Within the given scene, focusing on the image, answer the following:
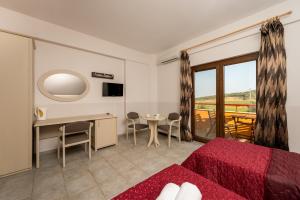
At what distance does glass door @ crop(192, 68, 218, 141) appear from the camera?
10.3 feet

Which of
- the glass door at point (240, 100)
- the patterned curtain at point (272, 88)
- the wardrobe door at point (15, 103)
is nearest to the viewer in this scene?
the wardrobe door at point (15, 103)

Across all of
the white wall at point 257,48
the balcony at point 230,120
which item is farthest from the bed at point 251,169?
the balcony at point 230,120

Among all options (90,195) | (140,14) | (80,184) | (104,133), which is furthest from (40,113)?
(140,14)

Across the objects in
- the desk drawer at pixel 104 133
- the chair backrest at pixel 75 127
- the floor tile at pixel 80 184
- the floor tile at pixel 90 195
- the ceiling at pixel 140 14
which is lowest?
the floor tile at pixel 90 195

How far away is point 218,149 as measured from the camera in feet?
5.20

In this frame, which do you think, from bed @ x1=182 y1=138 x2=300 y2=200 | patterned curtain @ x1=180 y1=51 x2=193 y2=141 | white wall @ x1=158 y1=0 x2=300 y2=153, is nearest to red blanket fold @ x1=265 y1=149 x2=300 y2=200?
bed @ x1=182 y1=138 x2=300 y2=200

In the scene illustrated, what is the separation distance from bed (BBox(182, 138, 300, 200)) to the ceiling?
2.33 meters

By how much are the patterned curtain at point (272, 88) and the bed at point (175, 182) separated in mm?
1896

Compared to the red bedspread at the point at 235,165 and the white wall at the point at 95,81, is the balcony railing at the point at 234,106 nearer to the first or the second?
the red bedspread at the point at 235,165

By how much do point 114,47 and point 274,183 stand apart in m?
3.97

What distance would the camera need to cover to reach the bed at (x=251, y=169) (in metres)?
1.04

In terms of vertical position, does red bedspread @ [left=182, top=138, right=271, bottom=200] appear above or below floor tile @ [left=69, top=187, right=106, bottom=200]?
above

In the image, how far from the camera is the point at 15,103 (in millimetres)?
1951

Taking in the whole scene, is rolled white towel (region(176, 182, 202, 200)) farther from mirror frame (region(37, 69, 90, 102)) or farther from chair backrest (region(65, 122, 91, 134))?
mirror frame (region(37, 69, 90, 102))
